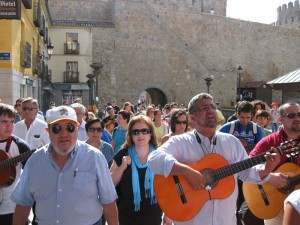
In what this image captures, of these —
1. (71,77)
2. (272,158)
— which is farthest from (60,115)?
(71,77)

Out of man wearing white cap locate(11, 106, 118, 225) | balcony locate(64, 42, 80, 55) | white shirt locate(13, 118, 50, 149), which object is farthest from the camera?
balcony locate(64, 42, 80, 55)

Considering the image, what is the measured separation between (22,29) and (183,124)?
1247cm

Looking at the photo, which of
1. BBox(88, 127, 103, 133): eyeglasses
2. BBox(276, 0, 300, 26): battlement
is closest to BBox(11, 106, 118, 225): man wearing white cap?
BBox(88, 127, 103, 133): eyeglasses

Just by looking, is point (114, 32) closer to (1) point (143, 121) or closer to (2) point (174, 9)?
(2) point (174, 9)

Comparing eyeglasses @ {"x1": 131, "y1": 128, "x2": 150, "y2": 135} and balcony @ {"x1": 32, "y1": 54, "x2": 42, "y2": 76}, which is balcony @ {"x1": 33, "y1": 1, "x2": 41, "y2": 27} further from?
eyeglasses @ {"x1": 131, "y1": 128, "x2": 150, "y2": 135}

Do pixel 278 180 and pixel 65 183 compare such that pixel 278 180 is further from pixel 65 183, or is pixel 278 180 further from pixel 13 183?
pixel 13 183

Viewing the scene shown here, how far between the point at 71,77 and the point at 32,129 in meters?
25.3

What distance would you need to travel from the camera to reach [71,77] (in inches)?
1185

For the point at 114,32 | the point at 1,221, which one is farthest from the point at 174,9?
the point at 1,221

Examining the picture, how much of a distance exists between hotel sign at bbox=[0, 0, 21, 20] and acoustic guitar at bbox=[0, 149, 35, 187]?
738cm

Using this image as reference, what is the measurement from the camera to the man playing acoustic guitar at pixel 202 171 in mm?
2963

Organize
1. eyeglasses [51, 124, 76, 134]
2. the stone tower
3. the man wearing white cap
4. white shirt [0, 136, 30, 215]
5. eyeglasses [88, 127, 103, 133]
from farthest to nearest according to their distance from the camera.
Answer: the stone tower < eyeglasses [88, 127, 103, 133] < white shirt [0, 136, 30, 215] < eyeglasses [51, 124, 76, 134] < the man wearing white cap

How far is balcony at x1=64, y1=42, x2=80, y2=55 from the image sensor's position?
2997 centimetres

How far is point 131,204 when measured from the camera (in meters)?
3.78
